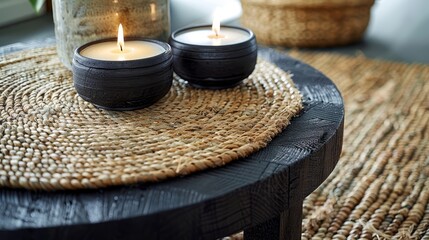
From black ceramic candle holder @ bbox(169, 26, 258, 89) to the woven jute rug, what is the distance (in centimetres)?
34

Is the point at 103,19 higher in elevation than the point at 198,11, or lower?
higher

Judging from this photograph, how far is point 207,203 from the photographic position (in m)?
0.57

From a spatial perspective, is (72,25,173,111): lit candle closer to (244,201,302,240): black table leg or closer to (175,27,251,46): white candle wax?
(175,27,251,46): white candle wax

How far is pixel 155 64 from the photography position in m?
0.75

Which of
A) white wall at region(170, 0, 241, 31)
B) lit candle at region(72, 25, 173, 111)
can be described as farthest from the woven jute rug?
white wall at region(170, 0, 241, 31)

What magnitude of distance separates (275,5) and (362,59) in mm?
371

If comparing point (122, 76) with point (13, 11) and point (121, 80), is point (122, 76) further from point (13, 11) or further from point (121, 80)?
point (13, 11)

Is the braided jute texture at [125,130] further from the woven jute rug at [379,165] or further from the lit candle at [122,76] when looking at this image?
the woven jute rug at [379,165]

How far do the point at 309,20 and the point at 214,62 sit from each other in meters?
1.43

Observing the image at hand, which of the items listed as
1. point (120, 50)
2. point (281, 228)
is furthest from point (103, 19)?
point (281, 228)

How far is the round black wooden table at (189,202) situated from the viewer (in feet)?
1.76

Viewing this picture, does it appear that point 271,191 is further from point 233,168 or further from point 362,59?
point 362,59

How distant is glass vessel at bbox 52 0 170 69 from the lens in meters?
0.87

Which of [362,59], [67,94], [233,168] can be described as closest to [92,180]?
[233,168]
